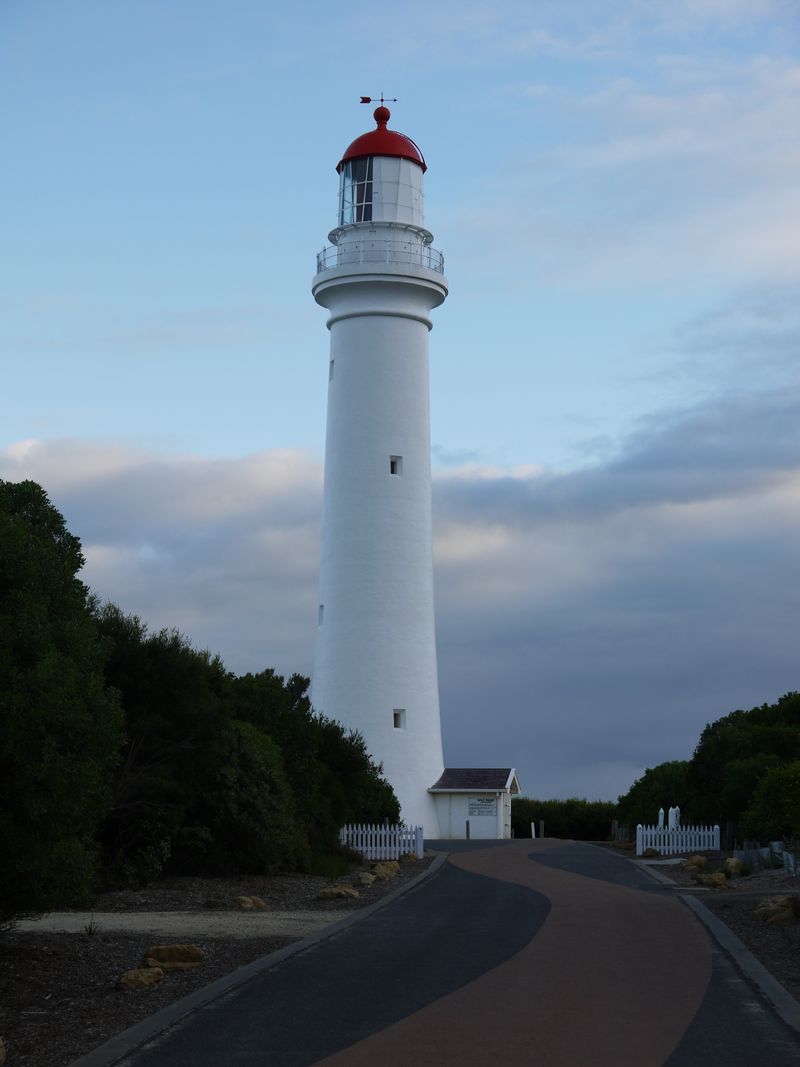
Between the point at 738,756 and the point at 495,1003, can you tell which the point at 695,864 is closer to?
the point at 738,756

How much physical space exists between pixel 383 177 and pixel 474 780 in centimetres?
1919

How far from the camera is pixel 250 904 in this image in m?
19.1

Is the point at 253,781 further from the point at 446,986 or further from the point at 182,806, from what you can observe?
the point at 446,986

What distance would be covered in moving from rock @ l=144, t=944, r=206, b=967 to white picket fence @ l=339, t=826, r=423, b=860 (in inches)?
695

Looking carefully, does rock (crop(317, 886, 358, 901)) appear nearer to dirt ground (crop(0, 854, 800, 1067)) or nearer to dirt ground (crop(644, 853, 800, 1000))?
dirt ground (crop(0, 854, 800, 1067))

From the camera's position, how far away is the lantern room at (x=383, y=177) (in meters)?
39.6

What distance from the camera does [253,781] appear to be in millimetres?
22797

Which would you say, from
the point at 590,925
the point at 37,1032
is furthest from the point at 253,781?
the point at 37,1032

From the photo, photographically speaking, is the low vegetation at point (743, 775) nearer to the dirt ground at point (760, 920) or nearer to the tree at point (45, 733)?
the dirt ground at point (760, 920)

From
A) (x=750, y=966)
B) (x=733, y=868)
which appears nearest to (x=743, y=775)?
(x=733, y=868)

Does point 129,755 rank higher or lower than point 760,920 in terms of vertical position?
higher

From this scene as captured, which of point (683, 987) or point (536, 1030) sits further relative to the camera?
point (683, 987)

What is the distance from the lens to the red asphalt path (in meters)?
9.12

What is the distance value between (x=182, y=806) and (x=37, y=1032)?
11.1 m
